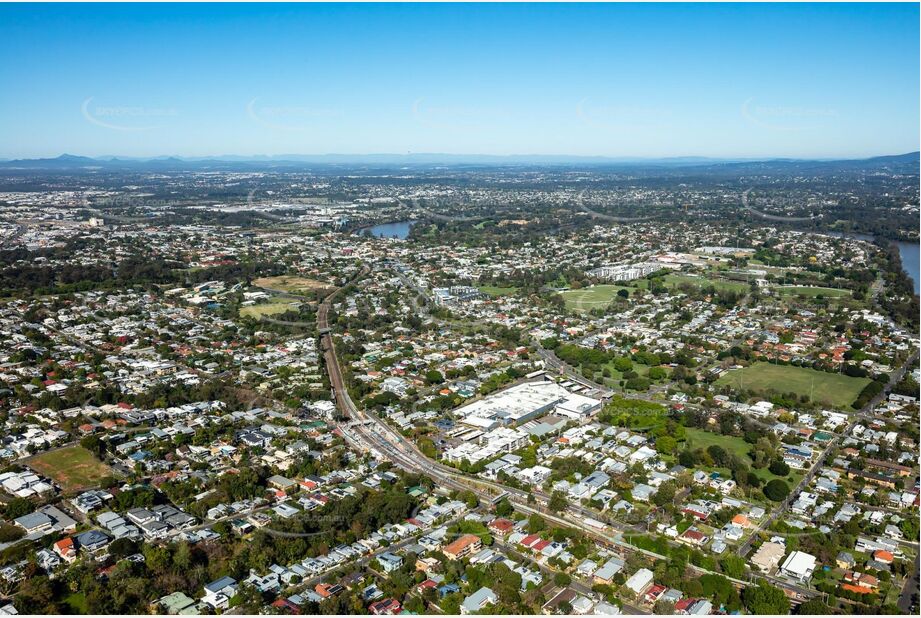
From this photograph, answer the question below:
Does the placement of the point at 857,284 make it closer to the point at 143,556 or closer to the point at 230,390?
the point at 230,390

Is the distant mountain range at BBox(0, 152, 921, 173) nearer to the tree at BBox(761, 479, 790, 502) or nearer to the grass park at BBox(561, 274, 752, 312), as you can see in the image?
the grass park at BBox(561, 274, 752, 312)

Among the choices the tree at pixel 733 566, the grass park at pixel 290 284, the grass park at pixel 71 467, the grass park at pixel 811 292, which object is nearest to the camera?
the tree at pixel 733 566

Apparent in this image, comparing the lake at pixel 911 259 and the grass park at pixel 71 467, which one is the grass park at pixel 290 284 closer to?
the grass park at pixel 71 467

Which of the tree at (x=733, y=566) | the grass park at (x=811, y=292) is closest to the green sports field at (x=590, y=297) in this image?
the grass park at (x=811, y=292)

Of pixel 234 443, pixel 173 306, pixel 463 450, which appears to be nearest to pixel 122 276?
pixel 173 306

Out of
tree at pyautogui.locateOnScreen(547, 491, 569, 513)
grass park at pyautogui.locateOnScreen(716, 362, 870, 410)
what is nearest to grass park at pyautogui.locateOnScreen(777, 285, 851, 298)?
grass park at pyautogui.locateOnScreen(716, 362, 870, 410)

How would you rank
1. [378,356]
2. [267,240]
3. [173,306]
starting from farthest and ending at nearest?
[267,240]
[173,306]
[378,356]
